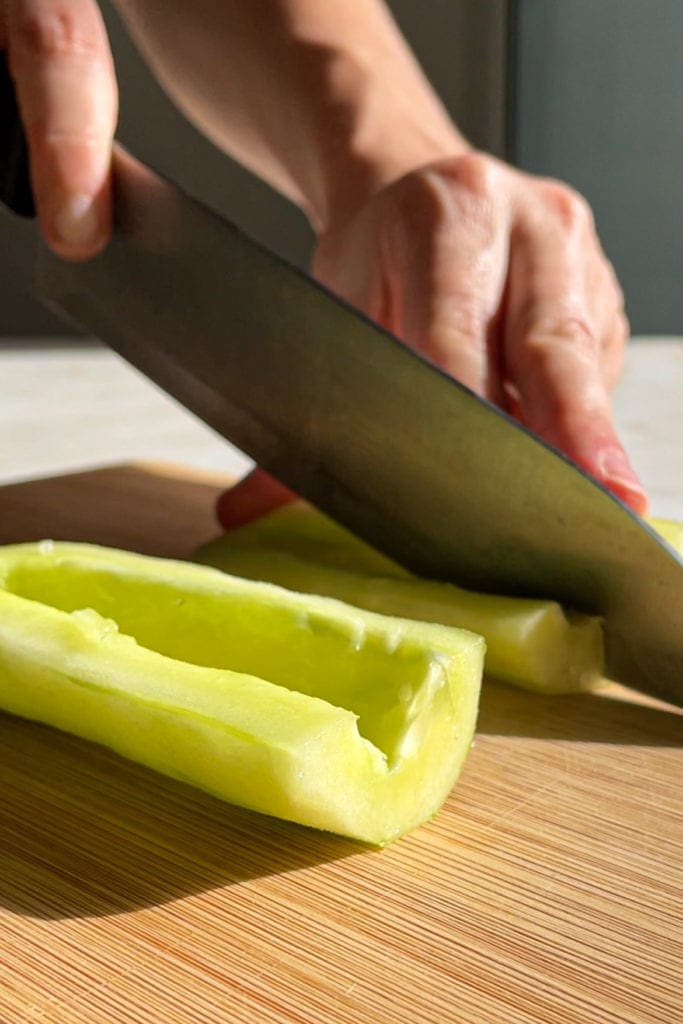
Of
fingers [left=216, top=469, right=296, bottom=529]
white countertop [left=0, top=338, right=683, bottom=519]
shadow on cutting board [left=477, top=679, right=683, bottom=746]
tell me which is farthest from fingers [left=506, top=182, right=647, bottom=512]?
white countertop [left=0, top=338, right=683, bottom=519]

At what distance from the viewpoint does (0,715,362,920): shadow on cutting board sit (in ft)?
3.00

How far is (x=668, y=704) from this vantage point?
1244 mm

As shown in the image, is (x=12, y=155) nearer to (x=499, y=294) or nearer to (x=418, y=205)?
(x=418, y=205)

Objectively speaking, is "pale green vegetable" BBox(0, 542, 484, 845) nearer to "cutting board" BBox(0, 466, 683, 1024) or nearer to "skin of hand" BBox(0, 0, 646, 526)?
"cutting board" BBox(0, 466, 683, 1024)

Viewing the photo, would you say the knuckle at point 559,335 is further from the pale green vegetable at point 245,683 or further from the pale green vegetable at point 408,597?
the pale green vegetable at point 245,683

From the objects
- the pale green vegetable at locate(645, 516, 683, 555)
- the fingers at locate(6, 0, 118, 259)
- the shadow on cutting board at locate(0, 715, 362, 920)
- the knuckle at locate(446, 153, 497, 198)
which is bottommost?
the pale green vegetable at locate(645, 516, 683, 555)

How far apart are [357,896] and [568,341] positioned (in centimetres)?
85

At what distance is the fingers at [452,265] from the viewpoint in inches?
61.5

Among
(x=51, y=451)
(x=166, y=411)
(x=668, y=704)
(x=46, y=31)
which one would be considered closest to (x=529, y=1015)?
(x=668, y=704)

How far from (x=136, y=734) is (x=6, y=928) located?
0.66 ft

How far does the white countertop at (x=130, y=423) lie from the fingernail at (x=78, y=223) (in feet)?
2.72

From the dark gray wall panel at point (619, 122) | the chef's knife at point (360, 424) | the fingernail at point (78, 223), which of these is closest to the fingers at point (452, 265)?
the chef's knife at point (360, 424)

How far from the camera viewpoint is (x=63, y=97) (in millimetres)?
1374

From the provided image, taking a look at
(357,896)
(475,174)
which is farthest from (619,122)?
(357,896)
